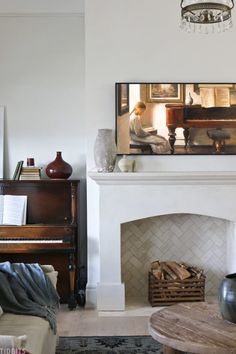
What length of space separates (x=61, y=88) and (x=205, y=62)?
1617 mm

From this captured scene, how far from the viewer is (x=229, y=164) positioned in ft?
15.7

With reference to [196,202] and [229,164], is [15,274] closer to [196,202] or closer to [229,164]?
[196,202]

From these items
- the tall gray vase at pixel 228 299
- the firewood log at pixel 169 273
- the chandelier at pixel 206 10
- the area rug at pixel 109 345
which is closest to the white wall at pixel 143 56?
the firewood log at pixel 169 273

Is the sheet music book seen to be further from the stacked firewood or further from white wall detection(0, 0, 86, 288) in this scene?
the stacked firewood

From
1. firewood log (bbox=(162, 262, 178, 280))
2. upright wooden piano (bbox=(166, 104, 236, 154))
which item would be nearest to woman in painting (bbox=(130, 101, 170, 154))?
upright wooden piano (bbox=(166, 104, 236, 154))

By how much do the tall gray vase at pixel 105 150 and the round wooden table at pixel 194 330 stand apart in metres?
1.97

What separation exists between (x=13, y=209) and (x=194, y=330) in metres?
2.69

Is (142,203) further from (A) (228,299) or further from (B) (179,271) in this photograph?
(A) (228,299)

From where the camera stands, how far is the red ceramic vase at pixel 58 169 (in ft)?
16.0

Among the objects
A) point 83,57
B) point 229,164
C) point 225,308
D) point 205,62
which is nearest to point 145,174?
point 229,164

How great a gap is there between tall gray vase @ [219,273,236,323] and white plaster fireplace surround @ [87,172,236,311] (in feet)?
6.74

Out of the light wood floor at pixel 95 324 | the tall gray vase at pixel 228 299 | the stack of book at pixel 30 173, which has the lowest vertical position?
the light wood floor at pixel 95 324

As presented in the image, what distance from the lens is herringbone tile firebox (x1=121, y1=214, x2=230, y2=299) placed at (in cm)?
505

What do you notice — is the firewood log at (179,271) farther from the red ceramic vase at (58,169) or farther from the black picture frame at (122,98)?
the black picture frame at (122,98)
